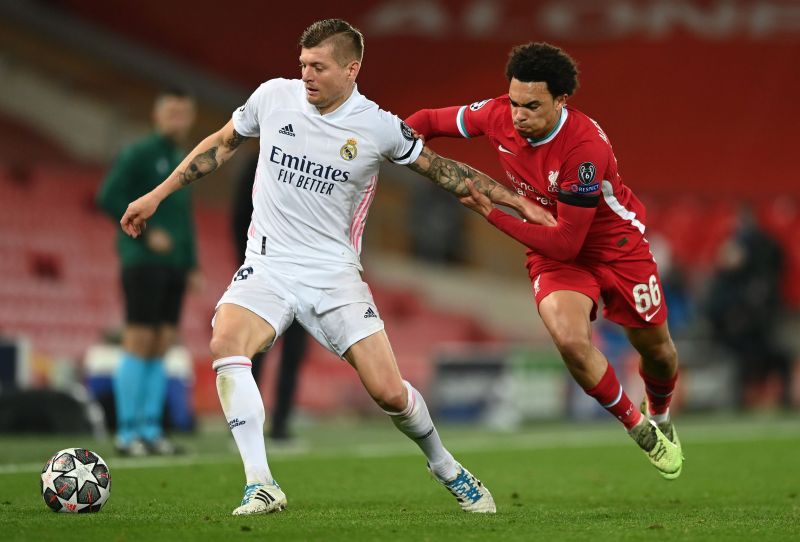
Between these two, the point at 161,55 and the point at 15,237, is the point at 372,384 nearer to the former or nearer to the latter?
the point at 15,237

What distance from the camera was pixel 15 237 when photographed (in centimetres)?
1720

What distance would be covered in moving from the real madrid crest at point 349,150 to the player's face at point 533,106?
0.93 meters

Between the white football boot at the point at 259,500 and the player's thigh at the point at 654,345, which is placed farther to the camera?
the player's thigh at the point at 654,345

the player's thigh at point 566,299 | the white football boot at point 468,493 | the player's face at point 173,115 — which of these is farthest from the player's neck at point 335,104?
the player's face at point 173,115

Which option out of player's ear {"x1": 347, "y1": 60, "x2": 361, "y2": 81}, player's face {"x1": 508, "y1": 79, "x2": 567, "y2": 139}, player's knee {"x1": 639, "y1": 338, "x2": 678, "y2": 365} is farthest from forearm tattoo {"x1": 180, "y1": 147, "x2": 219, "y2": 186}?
player's knee {"x1": 639, "y1": 338, "x2": 678, "y2": 365}

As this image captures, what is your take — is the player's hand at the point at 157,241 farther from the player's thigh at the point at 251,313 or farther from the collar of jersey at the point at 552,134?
the collar of jersey at the point at 552,134

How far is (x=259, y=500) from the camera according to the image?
5.88 metres

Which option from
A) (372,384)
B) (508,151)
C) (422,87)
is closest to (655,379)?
(508,151)

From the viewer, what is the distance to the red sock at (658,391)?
8.04m

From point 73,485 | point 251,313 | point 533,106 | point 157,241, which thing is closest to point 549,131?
point 533,106

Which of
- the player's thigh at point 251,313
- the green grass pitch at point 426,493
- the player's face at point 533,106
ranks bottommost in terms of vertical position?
the green grass pitch at point 426,493

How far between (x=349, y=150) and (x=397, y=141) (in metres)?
0.24

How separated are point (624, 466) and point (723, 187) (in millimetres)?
12165

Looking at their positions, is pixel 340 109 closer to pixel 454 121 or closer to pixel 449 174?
pixel 449 174
